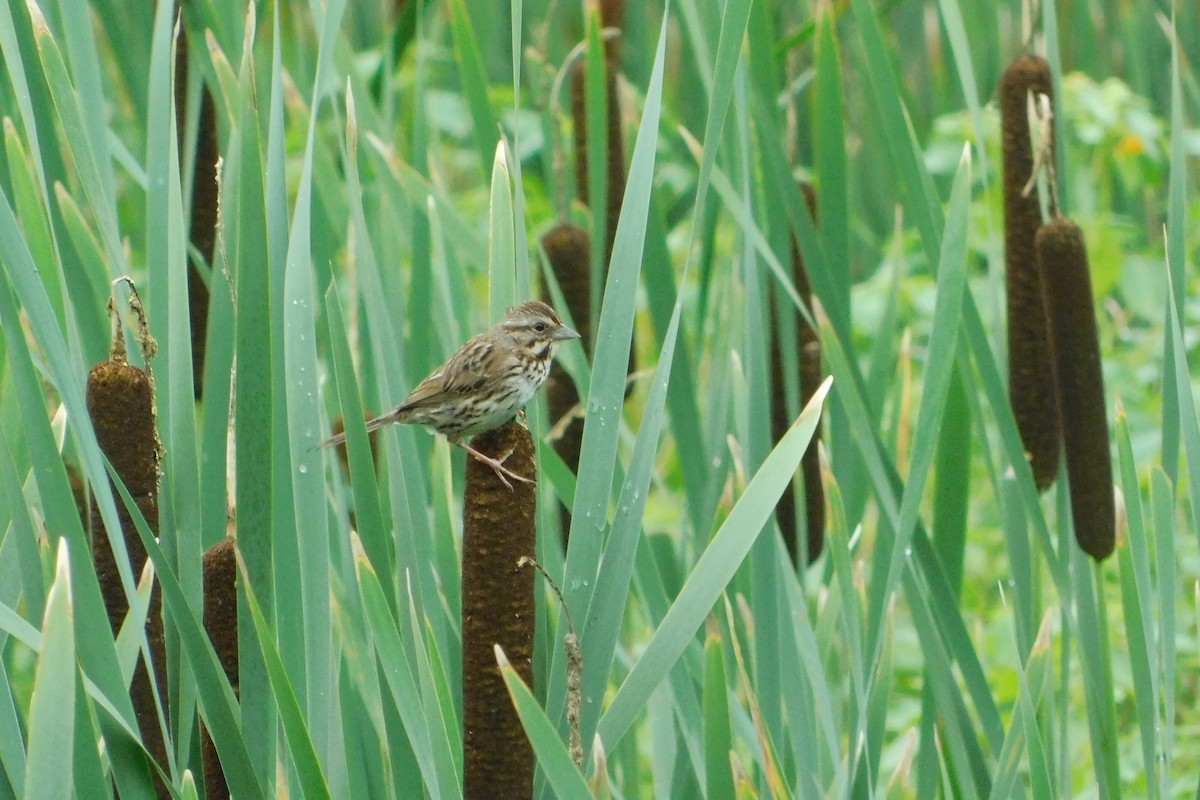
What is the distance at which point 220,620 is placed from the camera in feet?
4.83

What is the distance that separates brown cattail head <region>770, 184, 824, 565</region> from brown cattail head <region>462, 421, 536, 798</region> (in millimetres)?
1132

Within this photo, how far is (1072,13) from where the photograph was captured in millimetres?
5035

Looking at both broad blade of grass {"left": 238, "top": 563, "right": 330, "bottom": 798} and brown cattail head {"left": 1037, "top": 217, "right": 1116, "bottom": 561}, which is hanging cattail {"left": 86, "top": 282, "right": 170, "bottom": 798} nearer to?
broad blade of grass {"left": 238, "top": 563, "right": 330, "bottom": 798}

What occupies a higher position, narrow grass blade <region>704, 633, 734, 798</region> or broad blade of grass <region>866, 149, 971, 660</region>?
broad blade of grass <region>866, 149, 971, 660</region>

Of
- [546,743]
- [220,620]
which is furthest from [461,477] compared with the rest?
[546,743]

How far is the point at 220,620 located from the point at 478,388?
0.49 metres

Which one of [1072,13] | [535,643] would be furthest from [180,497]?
[1072,13]

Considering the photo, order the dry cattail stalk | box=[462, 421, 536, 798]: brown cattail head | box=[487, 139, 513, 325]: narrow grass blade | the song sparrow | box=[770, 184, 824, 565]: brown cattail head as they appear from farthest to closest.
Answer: box=[770, 184, 824, 565]: brown cattail head
the dry cattail stalk
the song sparrow
box=[487, 139, 513, 325]: narrow grass blade
box=[462, 421, 536, 798]: brown cattail head

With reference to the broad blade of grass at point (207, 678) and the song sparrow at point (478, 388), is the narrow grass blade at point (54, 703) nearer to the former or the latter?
the broad blade of grass at point (207, 678)

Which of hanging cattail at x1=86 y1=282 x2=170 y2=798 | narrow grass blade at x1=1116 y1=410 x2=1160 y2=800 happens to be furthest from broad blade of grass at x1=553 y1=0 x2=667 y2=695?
narrow grass blade at x1=1116 y1=410 x2=1160 y2=800

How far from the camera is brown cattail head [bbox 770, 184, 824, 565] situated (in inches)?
97.6

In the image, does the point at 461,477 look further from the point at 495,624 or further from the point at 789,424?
the point at 495,624

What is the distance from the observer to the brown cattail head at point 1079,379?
6.34 feet

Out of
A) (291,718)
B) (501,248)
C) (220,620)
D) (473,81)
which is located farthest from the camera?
(473,81)
